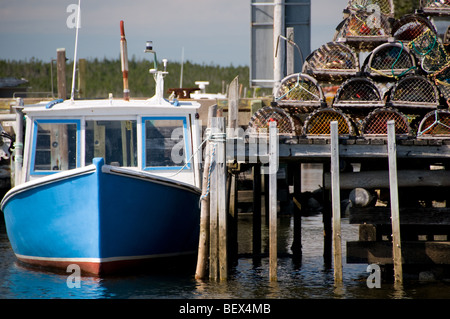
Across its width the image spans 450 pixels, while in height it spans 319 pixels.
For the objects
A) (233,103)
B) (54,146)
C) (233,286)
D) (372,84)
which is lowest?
(233,286)

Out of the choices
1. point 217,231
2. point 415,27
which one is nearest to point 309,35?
point 415,27

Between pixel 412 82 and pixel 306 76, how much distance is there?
1687 millimetres

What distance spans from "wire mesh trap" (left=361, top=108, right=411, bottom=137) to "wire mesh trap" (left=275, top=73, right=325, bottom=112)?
0.80 meters

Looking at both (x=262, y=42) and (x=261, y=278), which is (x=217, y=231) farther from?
(x=262, y=42)

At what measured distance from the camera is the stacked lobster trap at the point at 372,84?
11352 mm

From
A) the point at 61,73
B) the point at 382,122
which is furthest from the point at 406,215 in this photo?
the point at 61,73

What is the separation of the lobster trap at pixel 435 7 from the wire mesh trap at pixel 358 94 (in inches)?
72.5

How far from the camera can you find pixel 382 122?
11289mm

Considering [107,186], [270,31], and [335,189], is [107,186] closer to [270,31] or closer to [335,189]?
[335,189]

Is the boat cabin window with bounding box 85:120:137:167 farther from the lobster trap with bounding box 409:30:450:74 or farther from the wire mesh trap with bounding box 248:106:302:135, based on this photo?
the lobster trap with bounding box 409:30:450:74

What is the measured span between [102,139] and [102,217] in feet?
5.42

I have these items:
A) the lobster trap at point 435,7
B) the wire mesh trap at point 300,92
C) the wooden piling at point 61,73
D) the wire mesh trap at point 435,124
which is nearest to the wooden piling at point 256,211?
the wire mesh trap at point 300,92

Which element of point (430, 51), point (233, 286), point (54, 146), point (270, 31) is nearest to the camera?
point (233, 286)

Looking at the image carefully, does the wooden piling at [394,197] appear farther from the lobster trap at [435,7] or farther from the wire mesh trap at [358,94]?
the lobster trap at [435,7]
